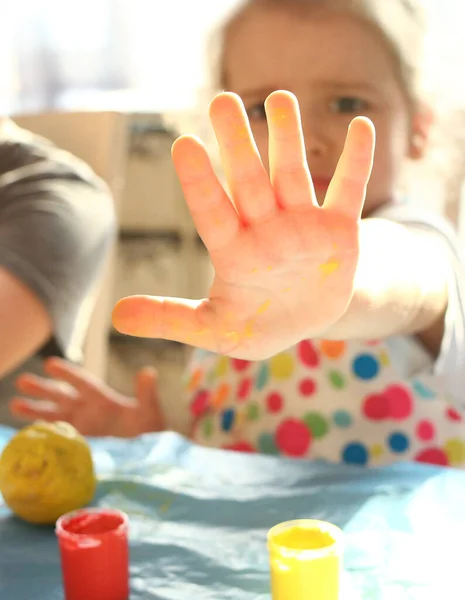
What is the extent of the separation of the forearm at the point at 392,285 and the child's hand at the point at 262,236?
0.24ft

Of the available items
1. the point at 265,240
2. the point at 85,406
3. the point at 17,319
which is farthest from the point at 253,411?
the point at 265,240

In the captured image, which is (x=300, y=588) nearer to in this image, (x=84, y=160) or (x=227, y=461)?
(x=227, y=461)

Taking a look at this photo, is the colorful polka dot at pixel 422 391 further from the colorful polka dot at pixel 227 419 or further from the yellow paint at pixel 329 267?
the yellow paint at pixel 329 267

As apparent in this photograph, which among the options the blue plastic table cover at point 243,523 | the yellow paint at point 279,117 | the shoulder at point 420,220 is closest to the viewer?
the yellow paint at point 279,117

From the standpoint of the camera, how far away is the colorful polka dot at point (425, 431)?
3.02 feet

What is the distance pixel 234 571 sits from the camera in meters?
0.60

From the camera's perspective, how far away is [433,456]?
92 centimetres

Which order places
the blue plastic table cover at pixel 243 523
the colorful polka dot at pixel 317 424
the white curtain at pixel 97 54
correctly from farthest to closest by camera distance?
the white curtain at pixel 97 54 → the colorful polka dot at pixel 317 424 → the blue plastic table cover at pixel 243 523

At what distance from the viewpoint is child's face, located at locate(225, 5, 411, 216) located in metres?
0.94

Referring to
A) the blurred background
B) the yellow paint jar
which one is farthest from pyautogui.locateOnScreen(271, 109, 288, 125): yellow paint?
the blurred background

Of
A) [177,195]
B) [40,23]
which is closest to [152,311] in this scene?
[177,195]

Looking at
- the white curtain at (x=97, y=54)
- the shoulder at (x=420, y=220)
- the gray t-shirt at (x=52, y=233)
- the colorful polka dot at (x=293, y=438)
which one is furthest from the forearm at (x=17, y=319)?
the white curtain at (x=97, y=54)

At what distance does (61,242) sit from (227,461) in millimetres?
403

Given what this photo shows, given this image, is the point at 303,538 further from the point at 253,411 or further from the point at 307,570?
the point at 253,411
